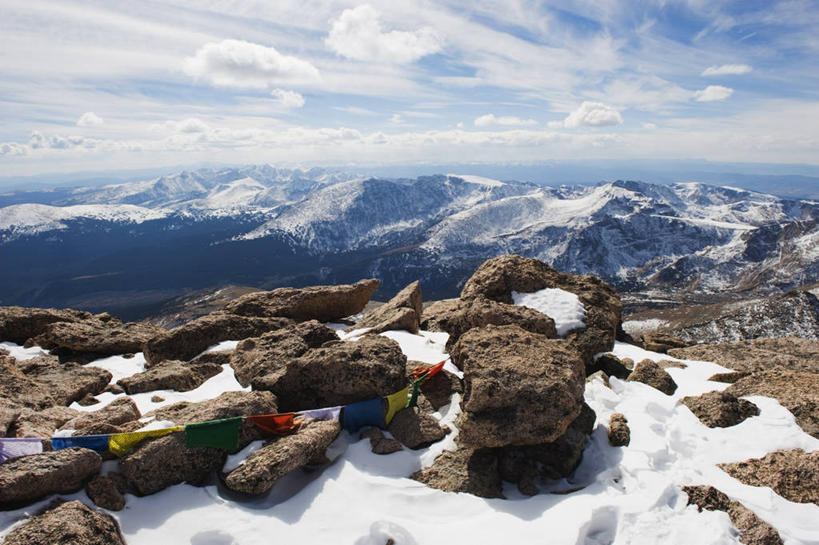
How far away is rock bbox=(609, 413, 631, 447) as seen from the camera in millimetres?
10070

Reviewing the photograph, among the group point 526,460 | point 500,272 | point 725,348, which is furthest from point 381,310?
point 725,348

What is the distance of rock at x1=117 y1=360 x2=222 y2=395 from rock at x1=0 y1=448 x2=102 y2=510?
580 cm

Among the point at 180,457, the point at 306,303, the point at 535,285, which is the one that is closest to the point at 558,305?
the point at 535,285

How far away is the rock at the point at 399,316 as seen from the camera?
19125 mm

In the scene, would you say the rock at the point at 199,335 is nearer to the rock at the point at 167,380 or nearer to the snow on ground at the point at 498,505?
the rock at the point at 167,380

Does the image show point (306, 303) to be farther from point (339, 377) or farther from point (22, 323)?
point (22, 323)

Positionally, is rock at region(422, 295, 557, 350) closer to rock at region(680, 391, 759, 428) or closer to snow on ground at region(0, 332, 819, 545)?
snow on ground at region(0, 332, 819, 545)

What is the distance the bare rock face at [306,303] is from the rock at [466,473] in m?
13.5

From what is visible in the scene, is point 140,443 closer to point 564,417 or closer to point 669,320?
point 564,417

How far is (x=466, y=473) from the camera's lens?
9.27m

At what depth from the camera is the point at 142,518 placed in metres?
7.89

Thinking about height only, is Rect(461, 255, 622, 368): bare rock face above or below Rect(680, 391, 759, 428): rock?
above

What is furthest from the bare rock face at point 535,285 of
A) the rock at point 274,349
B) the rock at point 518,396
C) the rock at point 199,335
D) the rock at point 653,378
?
the rock at point 199,335

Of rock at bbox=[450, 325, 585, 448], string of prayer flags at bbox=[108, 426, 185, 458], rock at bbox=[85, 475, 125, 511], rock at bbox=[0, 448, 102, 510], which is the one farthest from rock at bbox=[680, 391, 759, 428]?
rock at bbox=[0, 448, 102, 510]
